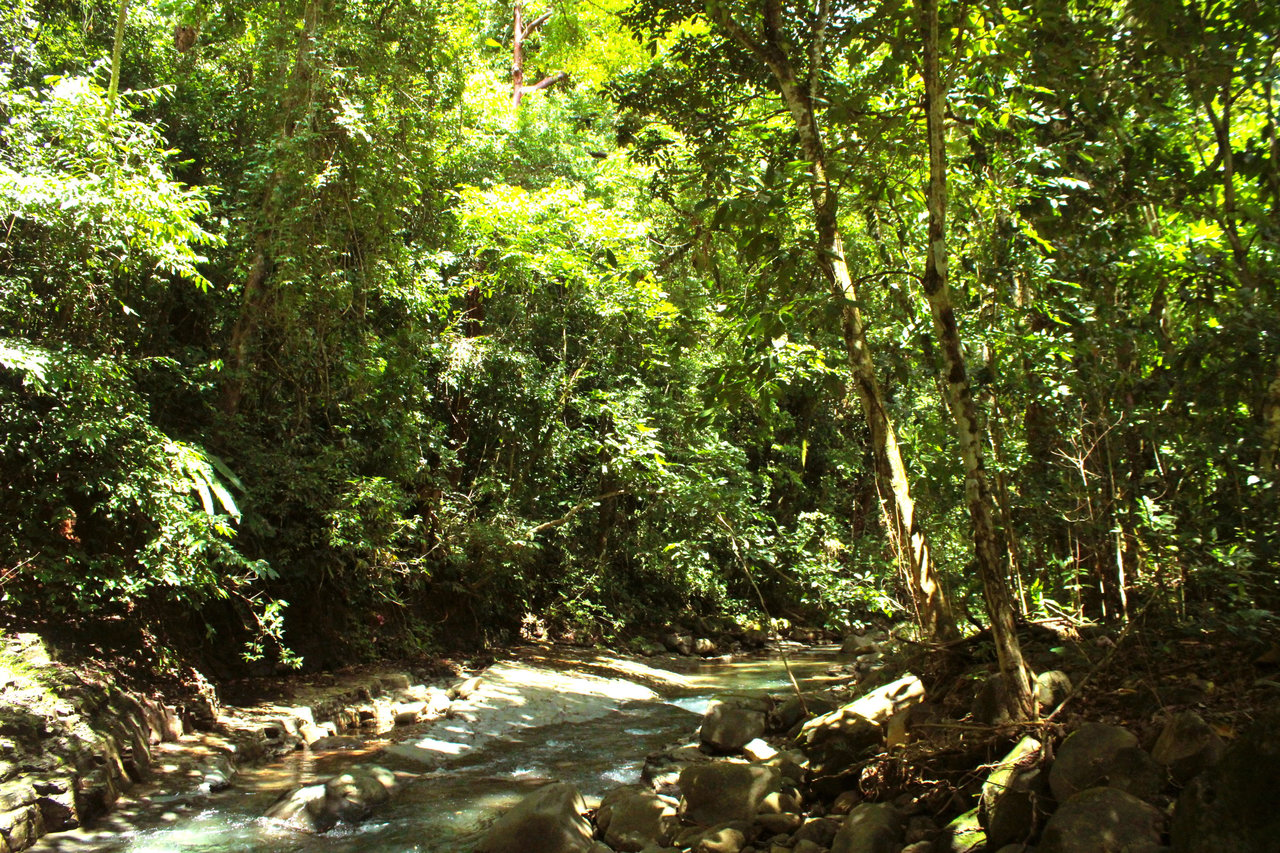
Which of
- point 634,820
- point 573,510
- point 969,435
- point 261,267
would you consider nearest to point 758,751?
point 634,820

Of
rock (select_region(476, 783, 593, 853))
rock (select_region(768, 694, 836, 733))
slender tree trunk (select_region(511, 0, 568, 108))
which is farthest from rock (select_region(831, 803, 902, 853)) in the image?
slender tree trunk (select_region(511, 0, 568, 108))

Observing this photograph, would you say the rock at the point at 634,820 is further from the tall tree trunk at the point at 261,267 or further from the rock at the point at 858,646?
the rock at the point at 858,646

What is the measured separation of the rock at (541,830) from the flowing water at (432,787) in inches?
11.9

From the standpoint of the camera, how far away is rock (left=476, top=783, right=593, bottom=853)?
466 cm

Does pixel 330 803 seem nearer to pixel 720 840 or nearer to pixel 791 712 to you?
pixel 720 840

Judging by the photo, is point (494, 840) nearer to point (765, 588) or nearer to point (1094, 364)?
point (1094, 364)

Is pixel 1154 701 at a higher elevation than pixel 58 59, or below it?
below

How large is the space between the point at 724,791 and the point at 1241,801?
3115 millimetres

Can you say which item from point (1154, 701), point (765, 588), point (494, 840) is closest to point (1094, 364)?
point (1154, 701)

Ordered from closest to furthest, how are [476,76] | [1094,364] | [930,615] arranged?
1. [1094,364]
2. [930,615]
3. [476,76]

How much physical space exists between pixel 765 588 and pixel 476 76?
37.4 ft

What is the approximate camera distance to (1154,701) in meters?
3.90

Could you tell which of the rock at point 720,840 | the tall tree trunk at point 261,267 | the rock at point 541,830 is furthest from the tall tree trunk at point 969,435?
the tall tree trunk at point 261,267

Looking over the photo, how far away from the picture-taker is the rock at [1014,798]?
11.1ft
